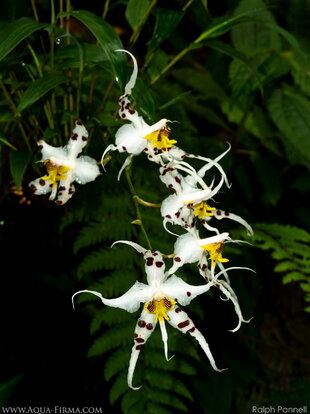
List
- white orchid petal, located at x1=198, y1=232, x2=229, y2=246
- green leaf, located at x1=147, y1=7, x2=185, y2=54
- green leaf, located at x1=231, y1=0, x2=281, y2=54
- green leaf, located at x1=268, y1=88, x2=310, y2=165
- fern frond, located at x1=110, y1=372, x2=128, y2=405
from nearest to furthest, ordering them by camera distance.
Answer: white orchid petal, located at x1=198, y1=232, x2=229, y2=246
green leaf, located at x1=147, y1=7, x2=185, y2=54
fern frond, located at x1=110, y1=372, x2=128, y2=405
green leaf, located at x1=268, y1=88, x2=310, y2=165
green leaf, located at x1=231, y1=0, x2=281, y2=54

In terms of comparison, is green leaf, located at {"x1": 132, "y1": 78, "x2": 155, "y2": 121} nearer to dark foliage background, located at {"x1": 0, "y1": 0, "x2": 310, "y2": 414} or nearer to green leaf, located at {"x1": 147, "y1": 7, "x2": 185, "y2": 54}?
dark foliage background, located at {"x1": 0, "y1": 0, "x2": 310, "y2": 414}

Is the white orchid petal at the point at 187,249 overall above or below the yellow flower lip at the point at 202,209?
below

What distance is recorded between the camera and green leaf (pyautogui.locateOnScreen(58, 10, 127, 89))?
832 millimetres

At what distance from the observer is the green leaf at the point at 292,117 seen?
155 centimetres

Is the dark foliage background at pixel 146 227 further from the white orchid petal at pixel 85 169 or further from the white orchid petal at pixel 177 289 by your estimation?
the white orchid petal at pixel 177 289

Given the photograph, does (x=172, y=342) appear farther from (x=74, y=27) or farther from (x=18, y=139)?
(x=74, y=27)

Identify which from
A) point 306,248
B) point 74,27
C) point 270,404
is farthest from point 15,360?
point 74,27

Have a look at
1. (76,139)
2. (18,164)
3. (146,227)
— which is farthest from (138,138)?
(146,227)

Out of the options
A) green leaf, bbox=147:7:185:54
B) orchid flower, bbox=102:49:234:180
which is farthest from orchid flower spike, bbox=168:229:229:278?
green leaf, bbox=147:7:185:54

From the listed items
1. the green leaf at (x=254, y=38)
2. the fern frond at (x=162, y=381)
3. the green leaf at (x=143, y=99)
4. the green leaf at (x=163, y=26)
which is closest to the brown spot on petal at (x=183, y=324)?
the green leaf at (x=143, y=99)

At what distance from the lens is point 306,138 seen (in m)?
1.54

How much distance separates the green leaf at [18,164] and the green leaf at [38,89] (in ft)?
0.36

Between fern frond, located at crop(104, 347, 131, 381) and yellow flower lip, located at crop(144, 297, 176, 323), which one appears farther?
fern frond, located at crop(104, 347, 131, 381)

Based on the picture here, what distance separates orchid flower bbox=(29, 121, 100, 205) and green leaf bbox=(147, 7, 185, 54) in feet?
0.93
